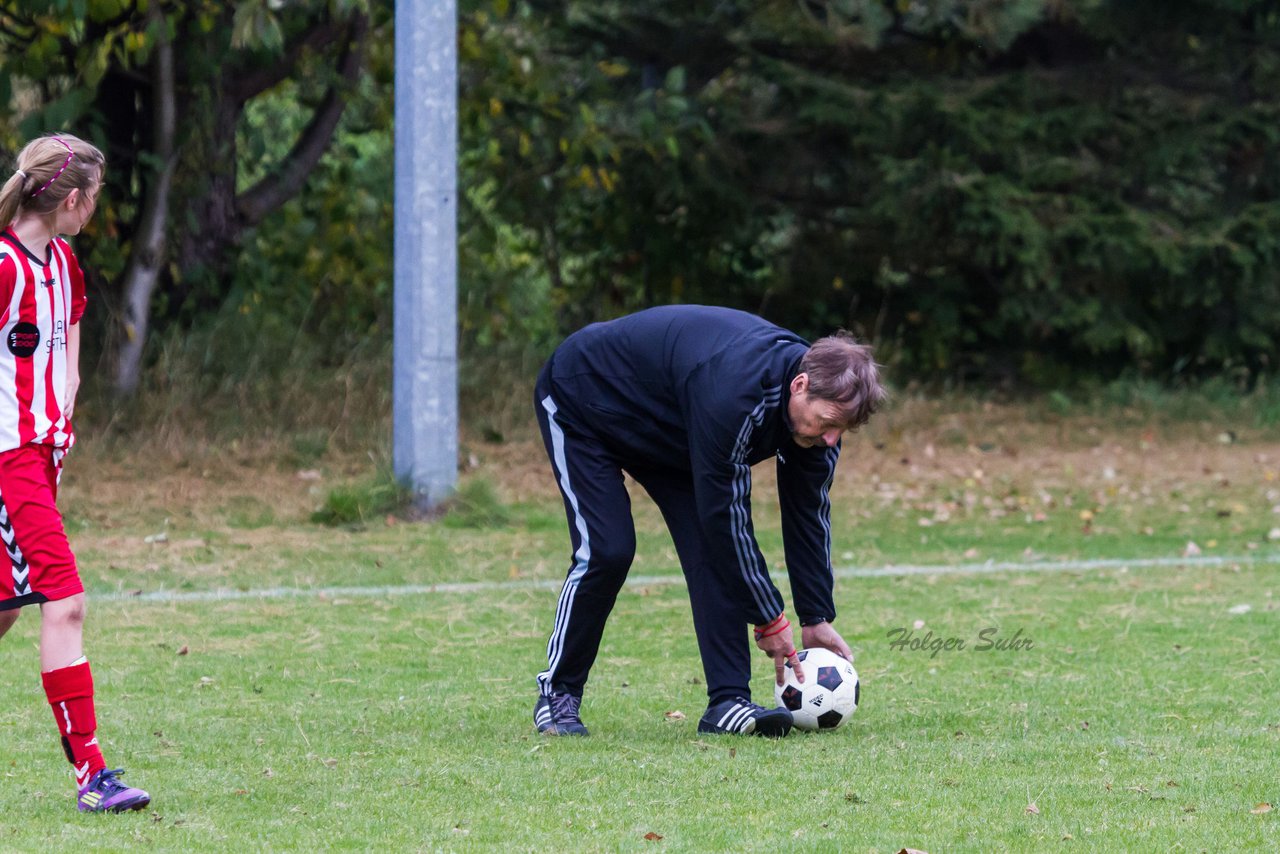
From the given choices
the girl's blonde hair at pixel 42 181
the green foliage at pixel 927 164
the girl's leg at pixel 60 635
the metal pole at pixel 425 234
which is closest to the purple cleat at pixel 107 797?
the girl's leg at pixel 60 635

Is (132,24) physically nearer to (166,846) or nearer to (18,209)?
(18,209)

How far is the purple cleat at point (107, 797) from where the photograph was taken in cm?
424

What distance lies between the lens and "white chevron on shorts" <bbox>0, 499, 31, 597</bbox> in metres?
4.23

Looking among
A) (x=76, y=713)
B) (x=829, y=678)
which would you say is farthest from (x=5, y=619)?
(x=829, y=678)

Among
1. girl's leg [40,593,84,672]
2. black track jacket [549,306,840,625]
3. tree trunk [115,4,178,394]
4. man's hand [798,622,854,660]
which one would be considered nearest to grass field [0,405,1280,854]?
man's hand [798,622,854,660]

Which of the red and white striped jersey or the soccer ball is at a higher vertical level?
the red and white striped jersey

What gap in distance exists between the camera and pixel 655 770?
4777mm

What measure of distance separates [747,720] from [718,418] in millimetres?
1074

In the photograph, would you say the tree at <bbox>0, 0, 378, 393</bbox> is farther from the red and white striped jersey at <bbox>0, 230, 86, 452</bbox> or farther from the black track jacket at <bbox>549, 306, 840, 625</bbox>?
the red and white striped jersey at <bbox>0, 230, 86, 452</bbox>

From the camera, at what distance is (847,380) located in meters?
4.63

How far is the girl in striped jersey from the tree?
6.92 metres

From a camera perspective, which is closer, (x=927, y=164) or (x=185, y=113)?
(x=185, y=113)

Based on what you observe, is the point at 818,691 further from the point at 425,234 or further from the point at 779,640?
the point at 425,234

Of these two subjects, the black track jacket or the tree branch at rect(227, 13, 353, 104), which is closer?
the black track jacket
